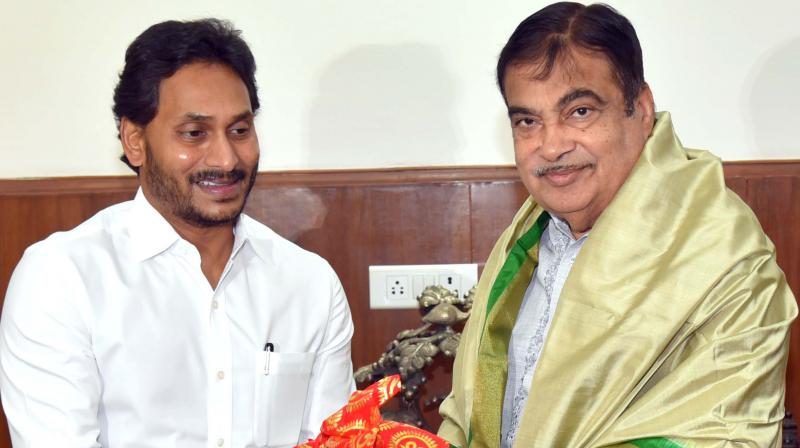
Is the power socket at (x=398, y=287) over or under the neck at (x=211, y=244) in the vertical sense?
under

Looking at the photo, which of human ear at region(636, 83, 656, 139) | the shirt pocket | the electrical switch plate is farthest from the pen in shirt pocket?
human ear at region(636, 83, 656, 139)

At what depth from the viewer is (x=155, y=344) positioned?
190 centimetres

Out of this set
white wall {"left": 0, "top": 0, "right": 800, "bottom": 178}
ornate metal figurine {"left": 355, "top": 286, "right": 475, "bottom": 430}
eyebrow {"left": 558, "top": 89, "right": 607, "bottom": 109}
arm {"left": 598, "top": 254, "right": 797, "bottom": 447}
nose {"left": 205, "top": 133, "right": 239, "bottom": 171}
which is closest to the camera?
arm {"left": 598, "top": 254, "right": 797, "bottom": 447}

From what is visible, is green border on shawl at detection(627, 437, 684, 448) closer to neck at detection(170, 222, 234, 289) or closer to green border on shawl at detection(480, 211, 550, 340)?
green border on shawl at detection(480, 211, 550, 340)

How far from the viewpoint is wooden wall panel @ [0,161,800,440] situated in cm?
252

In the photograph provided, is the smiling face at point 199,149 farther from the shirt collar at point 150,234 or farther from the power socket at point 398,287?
the power socket at point 398,287

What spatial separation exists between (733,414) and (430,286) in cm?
103

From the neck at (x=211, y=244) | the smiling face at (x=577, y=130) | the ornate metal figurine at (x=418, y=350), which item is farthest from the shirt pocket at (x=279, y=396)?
the smiling face at (x=577, y=130)

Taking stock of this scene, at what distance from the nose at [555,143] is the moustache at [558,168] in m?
0.01

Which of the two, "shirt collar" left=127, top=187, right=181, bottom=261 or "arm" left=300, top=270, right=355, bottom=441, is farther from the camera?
"arm" left=300, top=270, right=355, bottom=441

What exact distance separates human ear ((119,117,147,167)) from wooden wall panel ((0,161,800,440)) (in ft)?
1.84

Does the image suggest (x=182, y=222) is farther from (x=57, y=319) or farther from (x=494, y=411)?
(x=494, y=411)

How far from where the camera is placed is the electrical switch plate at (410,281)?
2510 mm

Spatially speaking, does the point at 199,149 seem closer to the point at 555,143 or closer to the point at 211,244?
the point at 211,244
